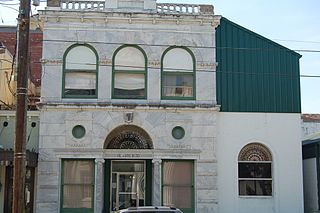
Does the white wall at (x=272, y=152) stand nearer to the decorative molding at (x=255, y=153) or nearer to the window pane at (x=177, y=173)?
the decorative molding at (x=255, y=153)

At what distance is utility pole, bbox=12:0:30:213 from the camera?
49.6ft

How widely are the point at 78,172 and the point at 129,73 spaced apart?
4.96m

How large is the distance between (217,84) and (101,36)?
225 inches

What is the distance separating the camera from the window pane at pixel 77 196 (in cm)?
2398

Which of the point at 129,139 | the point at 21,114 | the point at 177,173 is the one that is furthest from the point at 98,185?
the point at 21,114

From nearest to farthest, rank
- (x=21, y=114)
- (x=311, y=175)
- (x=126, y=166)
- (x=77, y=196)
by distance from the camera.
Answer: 1. (x=21, y=114)
2. (x=77, y=196)
3. (x=126, y=166)
4. (x=311, y=175)

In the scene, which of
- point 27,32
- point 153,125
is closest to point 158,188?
point 153,125

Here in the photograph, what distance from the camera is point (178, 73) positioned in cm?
2514

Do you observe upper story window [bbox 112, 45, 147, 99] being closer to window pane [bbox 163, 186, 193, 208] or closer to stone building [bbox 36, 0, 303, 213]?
stone building [bbox 36, 0, 303, 213]

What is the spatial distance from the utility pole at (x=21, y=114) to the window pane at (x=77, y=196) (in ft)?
27.4

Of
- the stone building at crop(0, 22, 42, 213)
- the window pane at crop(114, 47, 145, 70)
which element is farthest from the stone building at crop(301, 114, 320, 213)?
the stone building at crop(0, 22, 42, 213)

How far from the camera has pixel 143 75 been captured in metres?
25.0

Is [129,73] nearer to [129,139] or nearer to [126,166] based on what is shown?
[129,139]

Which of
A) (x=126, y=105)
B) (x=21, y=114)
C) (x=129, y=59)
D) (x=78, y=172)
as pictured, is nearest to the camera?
(x=21, y=114)
